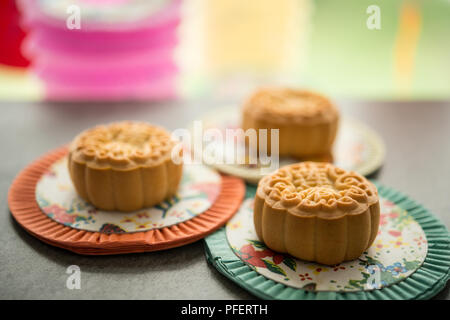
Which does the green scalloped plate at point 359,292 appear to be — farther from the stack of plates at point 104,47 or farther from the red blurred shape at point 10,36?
the red blurred shape at point 10,36

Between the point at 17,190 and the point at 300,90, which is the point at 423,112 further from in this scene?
the point at 17,190

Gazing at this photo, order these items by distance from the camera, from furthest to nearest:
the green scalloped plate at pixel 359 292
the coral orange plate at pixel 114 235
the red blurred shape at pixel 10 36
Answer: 1. the red blurred shape at pixel 10 36
2. the coral orange plate at pixel 114 235
3. the green scalloped plate at pixel 359 292

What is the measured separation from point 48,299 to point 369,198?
27.0 inches

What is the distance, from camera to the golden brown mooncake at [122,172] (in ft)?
3.83

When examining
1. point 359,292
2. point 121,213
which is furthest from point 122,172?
point 359,292

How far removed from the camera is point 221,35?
321 centimetres

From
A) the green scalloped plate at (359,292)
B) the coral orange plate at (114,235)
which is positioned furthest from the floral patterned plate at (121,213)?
the green scalloped plate at (359,292)

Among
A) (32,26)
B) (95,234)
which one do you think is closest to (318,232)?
(95,234)

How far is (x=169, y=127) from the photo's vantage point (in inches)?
66.0

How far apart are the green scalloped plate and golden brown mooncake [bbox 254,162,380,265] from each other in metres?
0.09

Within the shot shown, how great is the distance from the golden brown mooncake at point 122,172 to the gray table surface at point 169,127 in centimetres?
16

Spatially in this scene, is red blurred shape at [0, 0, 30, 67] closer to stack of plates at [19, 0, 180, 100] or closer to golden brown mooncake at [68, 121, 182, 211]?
stack of plates at [19, 0, 180, 100]

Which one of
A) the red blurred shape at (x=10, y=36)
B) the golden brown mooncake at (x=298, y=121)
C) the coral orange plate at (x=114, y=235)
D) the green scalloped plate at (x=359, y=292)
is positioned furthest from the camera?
the red blurred shape at (x=10, y=36)

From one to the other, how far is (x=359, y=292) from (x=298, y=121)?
584 millimetres
